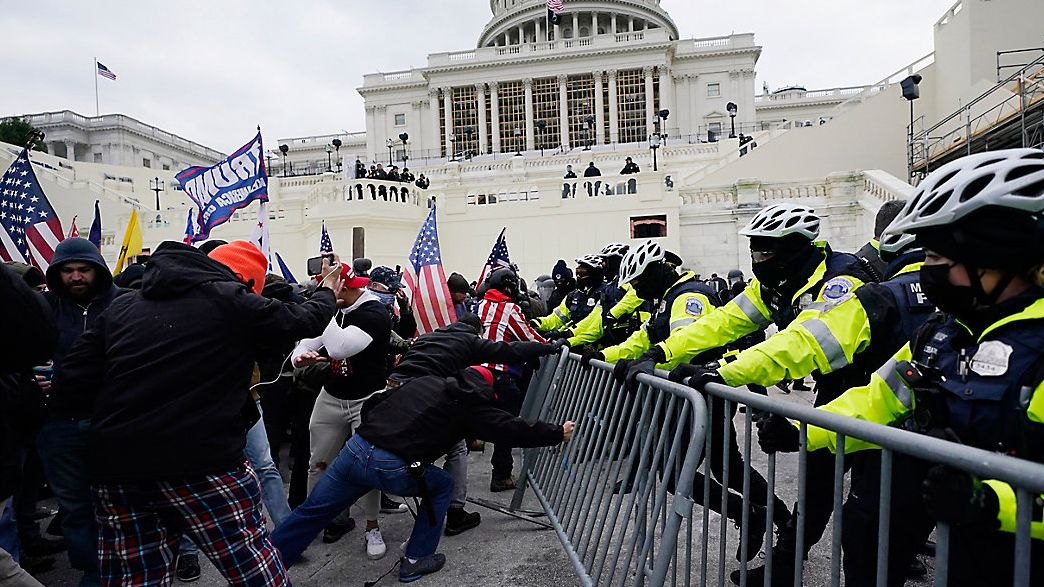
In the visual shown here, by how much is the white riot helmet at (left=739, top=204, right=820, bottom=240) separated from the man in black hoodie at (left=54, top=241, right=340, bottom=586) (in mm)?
2400

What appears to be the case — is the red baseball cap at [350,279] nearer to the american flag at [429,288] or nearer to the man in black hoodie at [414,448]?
the man in black hoodie at [414,448]

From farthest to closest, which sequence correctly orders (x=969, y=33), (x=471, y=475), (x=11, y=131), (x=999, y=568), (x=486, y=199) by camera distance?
(x=11, y=131) < (x=486, y=199) < (x=969, y=33) < (x=471, y=475) < (x=999, y=568)

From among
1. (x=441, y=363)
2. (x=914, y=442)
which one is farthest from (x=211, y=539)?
(x=914, y=442)

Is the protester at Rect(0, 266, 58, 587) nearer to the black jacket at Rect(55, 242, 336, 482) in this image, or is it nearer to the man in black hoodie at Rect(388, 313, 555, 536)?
the black jacket at Rect(55, 242, 336, 482)

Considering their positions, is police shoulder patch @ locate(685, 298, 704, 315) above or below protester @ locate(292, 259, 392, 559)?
above

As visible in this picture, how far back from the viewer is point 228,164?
697cm

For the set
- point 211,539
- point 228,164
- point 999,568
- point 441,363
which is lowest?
point 211,539

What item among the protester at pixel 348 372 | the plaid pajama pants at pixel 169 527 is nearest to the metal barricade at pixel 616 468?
the protester at pixel 348 372

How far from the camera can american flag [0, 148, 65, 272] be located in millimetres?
6265

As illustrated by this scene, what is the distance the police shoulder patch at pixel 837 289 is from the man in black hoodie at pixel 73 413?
322 centimetres

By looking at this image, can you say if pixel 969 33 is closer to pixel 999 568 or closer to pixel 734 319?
pixel 734 319

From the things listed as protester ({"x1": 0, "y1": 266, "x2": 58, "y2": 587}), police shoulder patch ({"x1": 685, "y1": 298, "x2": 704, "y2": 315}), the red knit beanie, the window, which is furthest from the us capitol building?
protester ({"x1": 0, "y1": 266, "x2": 58, "y2": 587})

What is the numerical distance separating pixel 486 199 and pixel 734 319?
19696mm

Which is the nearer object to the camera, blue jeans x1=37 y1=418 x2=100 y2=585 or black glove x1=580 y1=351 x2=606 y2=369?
blue jeans x1=37 y1=418 x2=100 y2=585
